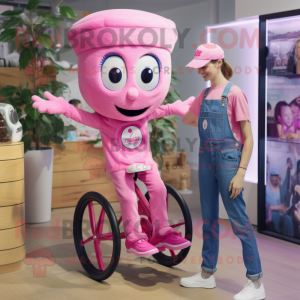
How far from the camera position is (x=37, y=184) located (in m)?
4.04

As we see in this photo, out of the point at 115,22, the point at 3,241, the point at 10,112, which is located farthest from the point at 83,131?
the point at 115,22

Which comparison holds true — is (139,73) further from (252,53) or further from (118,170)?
(252,53)

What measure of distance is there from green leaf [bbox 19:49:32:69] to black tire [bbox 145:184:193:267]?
171 cm

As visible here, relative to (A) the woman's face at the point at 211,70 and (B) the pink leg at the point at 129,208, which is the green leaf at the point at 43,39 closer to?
(B) the pink leg at the point at 129,208

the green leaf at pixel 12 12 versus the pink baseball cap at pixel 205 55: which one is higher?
the green leaf at pixel 12 12

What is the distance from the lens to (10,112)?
310 cm

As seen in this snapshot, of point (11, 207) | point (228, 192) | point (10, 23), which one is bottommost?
point (11, 207)

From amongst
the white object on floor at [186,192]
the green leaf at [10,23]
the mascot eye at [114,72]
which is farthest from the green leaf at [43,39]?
the white object on floor at [186,192]

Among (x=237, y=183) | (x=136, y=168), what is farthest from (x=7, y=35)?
(x=237, y=183)

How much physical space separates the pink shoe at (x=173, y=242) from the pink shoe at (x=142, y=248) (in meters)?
0.12

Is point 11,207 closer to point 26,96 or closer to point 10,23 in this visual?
point 26,96

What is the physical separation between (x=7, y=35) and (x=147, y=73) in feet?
5.82

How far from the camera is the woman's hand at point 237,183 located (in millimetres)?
2266

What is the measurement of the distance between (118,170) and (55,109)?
0.50 m
